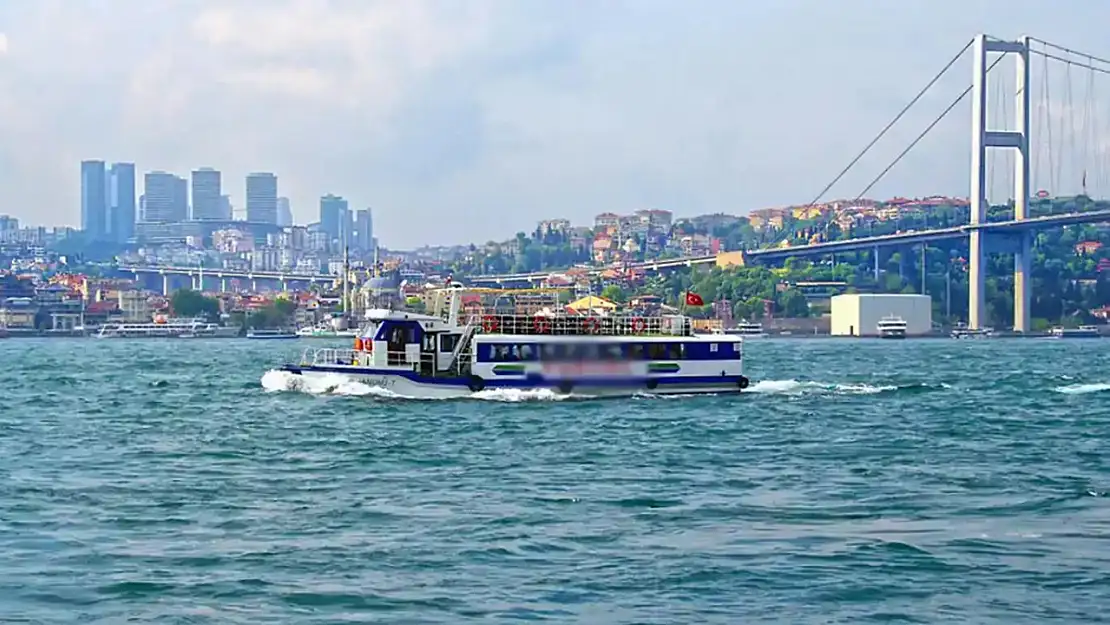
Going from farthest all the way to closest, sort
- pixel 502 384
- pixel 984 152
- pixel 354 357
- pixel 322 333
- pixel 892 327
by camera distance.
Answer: pixel 322 333, pixel 892 327, pixel 984 152, pixel 354 357, pixel 502 384

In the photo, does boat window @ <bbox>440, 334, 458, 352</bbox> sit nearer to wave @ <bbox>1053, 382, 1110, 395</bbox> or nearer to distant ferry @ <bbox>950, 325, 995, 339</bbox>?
wave @ <bbox>1053, 382, 1110, 395</bbox>

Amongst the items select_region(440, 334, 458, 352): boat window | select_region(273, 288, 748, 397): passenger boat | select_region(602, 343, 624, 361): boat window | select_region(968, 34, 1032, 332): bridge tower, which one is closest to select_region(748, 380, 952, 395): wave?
select_region(273, 288, 748, 397): passenger boat

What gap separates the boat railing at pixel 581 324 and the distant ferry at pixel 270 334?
99572 mm

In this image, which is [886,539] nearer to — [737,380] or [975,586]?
[975,586]

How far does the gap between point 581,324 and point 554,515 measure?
57.7ft

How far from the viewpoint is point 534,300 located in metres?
39.5

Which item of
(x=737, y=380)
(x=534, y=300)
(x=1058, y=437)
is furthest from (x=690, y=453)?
(x=534, y=300)

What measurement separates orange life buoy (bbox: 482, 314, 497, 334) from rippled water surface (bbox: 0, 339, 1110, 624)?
94.6 inches

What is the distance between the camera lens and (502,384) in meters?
32.3

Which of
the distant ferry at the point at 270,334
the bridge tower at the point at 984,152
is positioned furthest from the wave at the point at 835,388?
the distant ferry at the point at 270,334

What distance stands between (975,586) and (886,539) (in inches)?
77.4

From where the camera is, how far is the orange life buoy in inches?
1302

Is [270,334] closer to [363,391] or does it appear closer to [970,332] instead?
[970,332]

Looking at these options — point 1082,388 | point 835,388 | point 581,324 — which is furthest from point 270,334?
point 581,324
